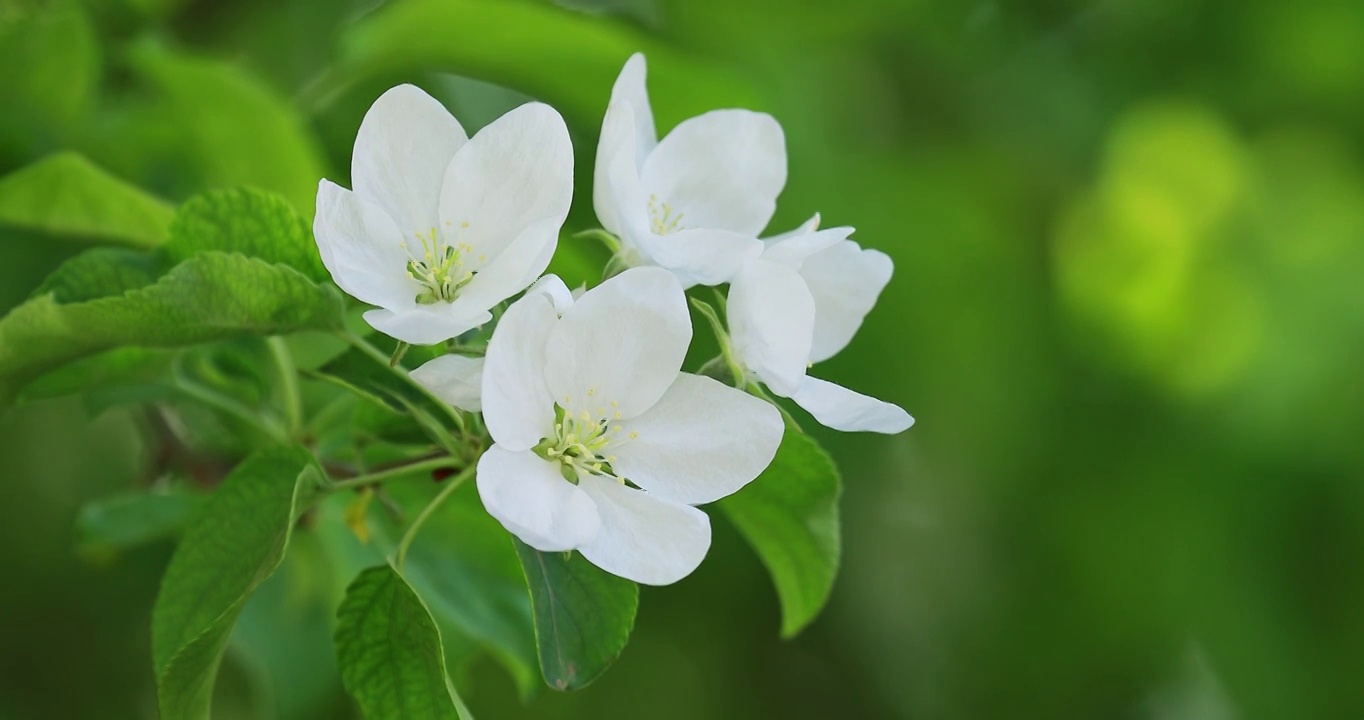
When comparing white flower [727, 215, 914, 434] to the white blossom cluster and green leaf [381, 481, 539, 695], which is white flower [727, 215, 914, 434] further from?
green leaf [381, 481, 539, 695]

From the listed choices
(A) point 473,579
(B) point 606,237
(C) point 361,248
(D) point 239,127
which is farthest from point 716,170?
(D) point 239,127

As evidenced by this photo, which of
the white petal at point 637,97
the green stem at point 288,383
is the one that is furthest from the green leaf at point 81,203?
the white petal at point 637,97

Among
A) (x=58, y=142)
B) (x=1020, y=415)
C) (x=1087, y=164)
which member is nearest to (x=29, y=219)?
(x=58, y=142)

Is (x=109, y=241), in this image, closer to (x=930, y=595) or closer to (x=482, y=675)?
(x=482, y=675)

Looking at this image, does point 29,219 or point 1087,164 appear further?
point 1087,164

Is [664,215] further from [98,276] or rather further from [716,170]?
[98,276]

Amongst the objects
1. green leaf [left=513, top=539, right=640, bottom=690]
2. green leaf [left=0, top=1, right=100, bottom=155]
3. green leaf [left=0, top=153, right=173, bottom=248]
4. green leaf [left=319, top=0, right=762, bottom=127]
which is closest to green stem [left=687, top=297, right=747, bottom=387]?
green leaf [left=513, top=539, right=640, bottom=690]
